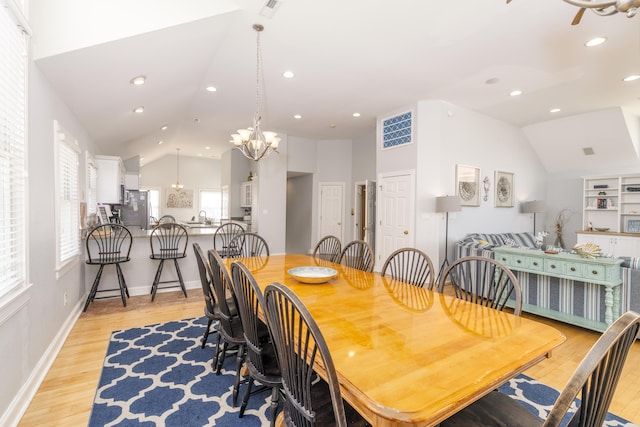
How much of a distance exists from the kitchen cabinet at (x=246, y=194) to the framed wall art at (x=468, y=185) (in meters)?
5.28

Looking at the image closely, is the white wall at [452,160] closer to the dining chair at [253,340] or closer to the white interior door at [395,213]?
the white interior door at [395,213]

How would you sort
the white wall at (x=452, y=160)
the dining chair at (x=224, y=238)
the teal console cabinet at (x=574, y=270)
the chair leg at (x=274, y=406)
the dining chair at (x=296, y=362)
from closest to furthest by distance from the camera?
the dining chair at (x=296, y=362)
the chair leg at (x=274, y=406)
the teal console cabinet at (x=574, y=270)
the dining chair at (x=224, y=238)
the white wall at (x=452, y=160)

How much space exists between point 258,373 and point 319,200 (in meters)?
6.37

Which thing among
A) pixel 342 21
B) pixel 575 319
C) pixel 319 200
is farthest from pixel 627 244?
pixel 342 21

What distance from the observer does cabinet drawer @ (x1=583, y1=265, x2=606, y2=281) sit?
2.91 meters

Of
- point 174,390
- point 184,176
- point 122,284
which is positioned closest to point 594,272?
point 174,390

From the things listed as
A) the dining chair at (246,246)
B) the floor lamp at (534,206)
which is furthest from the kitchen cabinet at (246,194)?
the floor lamp at (534,206)

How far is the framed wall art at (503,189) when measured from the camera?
6177 millimetres

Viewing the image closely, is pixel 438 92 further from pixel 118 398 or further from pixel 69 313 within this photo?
pixel 69 313

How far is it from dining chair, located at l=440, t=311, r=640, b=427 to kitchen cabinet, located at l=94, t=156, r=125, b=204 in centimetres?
575

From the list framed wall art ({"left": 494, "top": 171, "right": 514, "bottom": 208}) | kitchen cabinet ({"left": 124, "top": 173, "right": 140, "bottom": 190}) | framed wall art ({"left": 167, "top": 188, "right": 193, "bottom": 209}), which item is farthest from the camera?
framed wall art ({"left": 167, "top": 188, "right": 193, "bottom": 209})

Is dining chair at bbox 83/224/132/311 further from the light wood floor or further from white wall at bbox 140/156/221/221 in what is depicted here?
white wall at bbox 140/156/221/221

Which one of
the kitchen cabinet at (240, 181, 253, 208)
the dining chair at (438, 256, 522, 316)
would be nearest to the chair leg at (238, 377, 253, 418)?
the dining chair at (438, 256, 522, 316)

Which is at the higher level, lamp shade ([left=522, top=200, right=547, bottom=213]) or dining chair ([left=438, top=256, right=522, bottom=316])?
lamp shade ([left=522, top=200, right=547, bottom=213])
